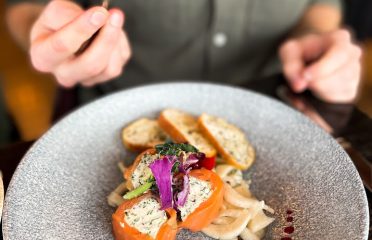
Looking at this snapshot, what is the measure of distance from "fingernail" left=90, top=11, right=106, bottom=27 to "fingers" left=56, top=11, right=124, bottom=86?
42 millimetres

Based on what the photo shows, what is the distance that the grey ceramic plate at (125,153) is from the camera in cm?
74

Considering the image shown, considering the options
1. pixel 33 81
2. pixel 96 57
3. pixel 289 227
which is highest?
pixel 96 57

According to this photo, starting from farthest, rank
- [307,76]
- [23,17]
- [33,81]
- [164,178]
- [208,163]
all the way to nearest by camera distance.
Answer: [33,81], [23,17], [307,76], [208,163], [164,178]

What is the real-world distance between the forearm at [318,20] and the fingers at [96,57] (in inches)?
31.4

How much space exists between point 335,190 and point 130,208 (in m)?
0.36

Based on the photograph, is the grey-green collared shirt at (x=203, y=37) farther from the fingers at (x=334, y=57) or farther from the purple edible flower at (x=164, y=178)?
the purple edible flower at (x=164, y=178)

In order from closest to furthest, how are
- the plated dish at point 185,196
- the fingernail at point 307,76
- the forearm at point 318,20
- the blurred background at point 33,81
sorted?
1. the plated dish at point 185,196
2. the fingernail at point 307,76
3. the forearm at point 318,20
4. the blurred background at point 33,81

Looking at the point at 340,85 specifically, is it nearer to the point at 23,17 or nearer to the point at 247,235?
the point at 247,235

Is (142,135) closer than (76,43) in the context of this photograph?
No

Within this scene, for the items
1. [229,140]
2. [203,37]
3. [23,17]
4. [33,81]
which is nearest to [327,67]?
[229,140]

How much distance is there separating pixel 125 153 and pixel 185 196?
0.24m

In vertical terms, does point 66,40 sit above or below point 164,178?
above

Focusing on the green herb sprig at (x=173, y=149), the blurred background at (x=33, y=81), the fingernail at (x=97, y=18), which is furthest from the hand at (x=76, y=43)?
the blurred background at (x=33, y=81)

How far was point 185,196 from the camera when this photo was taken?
75cm
